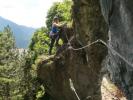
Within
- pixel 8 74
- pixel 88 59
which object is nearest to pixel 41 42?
pixel 8 74

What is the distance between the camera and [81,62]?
24844 millimetres

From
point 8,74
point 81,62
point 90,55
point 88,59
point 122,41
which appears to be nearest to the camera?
point 122,41

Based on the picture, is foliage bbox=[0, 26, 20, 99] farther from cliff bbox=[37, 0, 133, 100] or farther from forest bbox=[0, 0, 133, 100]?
cliff bbox=[37, 0, 133, 100]

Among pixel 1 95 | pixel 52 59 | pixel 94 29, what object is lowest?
pixel 1 95

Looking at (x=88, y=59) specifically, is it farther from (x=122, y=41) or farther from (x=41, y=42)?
(x=41, y=42)

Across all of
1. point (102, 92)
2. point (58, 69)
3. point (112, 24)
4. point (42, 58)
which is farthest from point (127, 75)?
point (42, 58)

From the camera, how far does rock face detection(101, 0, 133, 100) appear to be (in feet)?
18.9

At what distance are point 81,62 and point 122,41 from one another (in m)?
18.8

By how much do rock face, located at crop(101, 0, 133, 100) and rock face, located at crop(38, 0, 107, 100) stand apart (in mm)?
12921

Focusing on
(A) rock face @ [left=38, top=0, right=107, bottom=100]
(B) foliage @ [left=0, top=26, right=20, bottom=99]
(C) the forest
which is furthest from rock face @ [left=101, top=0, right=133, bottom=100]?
(B) foliage @ [left=0, top=26, right=20, bottom=99]

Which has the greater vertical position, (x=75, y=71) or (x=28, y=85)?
(x=75, y=71)

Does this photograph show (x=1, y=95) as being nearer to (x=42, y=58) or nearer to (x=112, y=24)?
(x=42, y=58)

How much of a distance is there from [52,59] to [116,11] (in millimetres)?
22212

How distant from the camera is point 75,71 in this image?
25.6m
